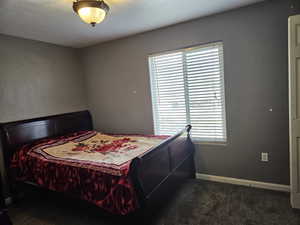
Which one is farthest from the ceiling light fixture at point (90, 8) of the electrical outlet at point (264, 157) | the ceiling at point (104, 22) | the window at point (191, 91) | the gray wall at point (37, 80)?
the electrical outlet at point (264, 157)

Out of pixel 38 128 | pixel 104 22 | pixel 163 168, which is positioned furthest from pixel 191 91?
pixel 38 128

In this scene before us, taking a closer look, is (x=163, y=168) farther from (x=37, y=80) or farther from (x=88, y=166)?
(x=37, y=80)

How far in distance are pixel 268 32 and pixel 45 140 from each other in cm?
352

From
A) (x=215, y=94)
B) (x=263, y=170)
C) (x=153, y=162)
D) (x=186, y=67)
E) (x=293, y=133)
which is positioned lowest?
(x=263, y=170)

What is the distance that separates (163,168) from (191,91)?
1340mm

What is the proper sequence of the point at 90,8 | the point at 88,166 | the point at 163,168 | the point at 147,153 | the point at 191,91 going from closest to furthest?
1. the point at 90,8
2. the point at 147,153
3. the point at 88,166
4. the point at 163,168
5. the point at 191,91

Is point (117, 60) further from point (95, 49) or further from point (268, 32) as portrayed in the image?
point (268, 32)

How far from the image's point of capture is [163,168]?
2.25m

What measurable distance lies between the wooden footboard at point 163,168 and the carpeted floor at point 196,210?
24 centimetres

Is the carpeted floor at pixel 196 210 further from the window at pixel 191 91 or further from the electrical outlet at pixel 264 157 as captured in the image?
the window at pixel 191 91

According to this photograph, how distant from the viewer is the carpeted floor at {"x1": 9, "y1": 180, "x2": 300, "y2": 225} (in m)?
2.10

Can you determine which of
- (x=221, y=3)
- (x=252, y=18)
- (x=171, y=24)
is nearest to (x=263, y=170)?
(x=252, y=18)

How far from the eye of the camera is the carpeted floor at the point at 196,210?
2102 mm

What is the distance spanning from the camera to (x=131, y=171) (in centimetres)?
178
